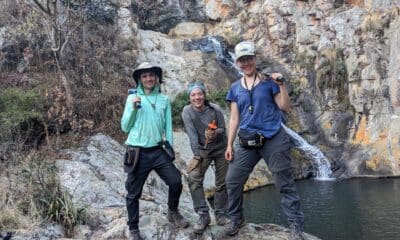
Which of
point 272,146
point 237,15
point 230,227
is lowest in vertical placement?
point 230,227

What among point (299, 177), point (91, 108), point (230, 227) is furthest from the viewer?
point (299, 177)

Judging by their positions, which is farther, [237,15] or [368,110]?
[237,15]

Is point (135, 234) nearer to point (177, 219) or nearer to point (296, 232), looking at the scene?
point (177, 219)

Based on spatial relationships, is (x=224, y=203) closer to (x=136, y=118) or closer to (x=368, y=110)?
(x=136, y=118)

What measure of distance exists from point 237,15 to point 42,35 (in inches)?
468

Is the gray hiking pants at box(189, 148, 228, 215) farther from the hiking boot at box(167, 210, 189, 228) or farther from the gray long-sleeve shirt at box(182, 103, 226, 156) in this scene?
the hiking boot at box(167, 210, 189, 228)

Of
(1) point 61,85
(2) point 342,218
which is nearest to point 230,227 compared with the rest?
(2) point 342,218

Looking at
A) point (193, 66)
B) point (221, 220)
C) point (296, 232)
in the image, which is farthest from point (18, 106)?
point (193, 66)

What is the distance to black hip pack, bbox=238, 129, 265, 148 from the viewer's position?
4.57 meters

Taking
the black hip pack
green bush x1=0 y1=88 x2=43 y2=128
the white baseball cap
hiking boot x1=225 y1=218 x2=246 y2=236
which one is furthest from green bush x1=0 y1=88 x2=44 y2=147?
the white baseball cap

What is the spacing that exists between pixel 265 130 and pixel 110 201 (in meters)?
3.26

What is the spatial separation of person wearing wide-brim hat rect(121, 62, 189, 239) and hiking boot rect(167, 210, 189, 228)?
0.41 metres

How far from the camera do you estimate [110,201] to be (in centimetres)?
685

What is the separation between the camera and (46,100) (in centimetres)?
1064
